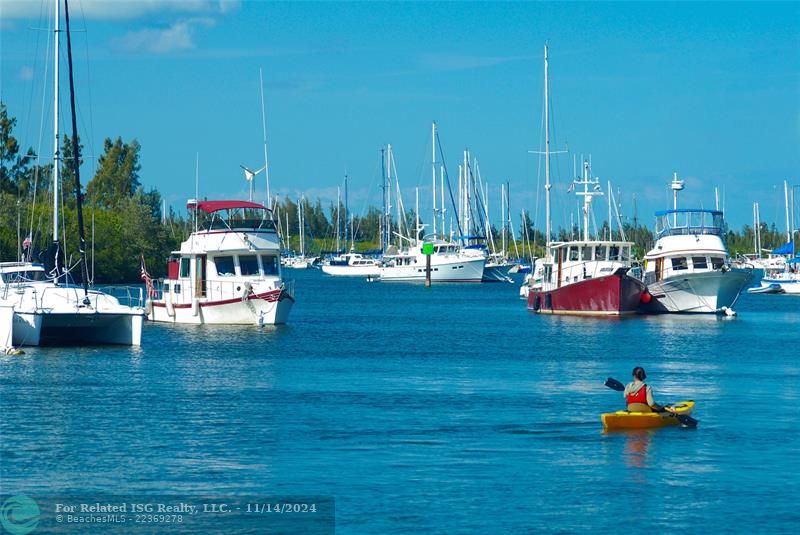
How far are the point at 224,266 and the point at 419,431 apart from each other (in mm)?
28434

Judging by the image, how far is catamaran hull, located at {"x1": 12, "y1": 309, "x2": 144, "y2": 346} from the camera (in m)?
46.5

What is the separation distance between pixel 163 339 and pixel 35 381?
15477 millimetres

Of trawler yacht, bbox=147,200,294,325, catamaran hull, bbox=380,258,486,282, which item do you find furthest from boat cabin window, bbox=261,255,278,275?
catamaran hull, bbox=380,258,486,282

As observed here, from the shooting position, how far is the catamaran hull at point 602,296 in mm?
73000

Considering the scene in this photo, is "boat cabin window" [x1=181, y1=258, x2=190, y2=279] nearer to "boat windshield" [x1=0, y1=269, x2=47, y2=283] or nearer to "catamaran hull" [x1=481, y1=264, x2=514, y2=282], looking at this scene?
"boat windshield" [x1=0, y1=269, x2=47, y2=283]

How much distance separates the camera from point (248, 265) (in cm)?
5841

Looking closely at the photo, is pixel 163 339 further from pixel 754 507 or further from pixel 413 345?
pixel 754 507

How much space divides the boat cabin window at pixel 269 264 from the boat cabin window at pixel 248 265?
1.13ft

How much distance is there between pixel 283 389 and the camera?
39656 mm

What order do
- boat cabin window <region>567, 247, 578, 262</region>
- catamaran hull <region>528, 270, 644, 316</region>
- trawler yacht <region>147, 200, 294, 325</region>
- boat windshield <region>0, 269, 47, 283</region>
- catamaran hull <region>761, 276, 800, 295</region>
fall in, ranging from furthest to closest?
catamaran hull <region>761, 276, 800, 295</region>, boat cabin window <region>567, 247, 578, 262</region>, catamaran hull <region>528, 270, 644, 316</region>, trawler yacht <region>147, 200, 294, 325</region>, boat windshield <region>0, 269, 47, 283</region>

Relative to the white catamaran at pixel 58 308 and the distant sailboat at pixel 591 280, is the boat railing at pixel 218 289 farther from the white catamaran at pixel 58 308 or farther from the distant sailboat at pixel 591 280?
the distant sailboat at pixel 591 280

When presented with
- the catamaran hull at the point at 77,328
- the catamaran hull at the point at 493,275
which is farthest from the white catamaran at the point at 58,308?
the catamaran hull at the point at 493,275

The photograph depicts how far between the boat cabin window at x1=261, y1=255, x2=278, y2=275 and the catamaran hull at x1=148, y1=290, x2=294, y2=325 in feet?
3.01

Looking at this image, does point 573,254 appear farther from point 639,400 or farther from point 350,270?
point 350,270
